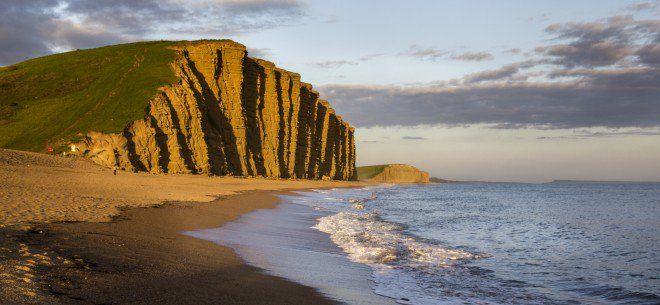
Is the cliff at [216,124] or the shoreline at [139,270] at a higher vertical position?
the cliff at [216,124]

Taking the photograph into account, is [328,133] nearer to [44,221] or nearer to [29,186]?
[29,186]

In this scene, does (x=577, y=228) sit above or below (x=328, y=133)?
below

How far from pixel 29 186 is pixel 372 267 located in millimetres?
17412

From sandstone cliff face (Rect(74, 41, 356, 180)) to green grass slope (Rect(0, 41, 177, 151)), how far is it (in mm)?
2793

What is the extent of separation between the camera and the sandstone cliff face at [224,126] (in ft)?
173

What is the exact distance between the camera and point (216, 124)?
70375 mm

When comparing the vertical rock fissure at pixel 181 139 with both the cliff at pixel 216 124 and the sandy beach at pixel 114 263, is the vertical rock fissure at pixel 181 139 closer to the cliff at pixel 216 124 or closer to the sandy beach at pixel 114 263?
the cliff at pixel 216 124

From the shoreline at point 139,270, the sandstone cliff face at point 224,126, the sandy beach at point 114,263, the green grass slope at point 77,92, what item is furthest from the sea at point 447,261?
the green grass slope at point 77,92

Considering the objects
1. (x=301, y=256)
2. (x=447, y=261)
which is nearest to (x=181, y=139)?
(x=301, y=256)

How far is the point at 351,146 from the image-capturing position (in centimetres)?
14975

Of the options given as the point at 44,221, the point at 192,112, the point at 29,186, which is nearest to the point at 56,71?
the point at 192,112

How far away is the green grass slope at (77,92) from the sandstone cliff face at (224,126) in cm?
279

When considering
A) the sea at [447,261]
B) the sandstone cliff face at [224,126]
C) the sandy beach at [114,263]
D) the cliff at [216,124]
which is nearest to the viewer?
the sandy beach at [114,263]

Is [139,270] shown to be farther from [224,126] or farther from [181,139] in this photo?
[224,126]
